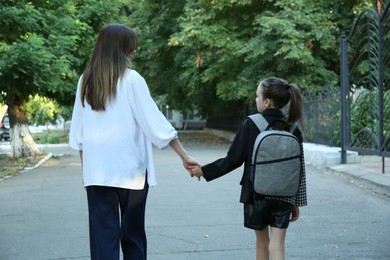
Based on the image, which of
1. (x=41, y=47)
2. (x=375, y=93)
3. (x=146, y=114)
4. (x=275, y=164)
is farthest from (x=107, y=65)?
(x=41, y=47)

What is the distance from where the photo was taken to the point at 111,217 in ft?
12.4

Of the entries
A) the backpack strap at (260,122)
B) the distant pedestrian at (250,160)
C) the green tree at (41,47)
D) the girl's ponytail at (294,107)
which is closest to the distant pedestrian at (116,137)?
the distant pedestrian at (250,160)

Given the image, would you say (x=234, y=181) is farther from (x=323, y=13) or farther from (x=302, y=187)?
(x=323, y=13)

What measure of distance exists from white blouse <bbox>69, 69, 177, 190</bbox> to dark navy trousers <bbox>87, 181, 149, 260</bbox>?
9cm

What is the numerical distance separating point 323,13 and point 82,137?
64.9 feet

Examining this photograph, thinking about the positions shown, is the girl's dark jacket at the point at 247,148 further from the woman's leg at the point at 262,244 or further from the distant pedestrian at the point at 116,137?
the distant pedestrian at the point at 116,137

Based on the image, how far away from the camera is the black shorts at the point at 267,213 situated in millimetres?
3988

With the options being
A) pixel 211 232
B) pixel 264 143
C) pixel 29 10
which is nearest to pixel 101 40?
pixel 264 143

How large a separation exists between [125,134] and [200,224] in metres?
3.72

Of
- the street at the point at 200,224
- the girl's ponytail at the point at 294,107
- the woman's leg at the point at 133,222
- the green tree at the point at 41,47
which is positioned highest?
the green tree at the point at 41,47

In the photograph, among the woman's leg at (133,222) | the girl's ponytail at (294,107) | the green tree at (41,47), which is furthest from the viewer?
the green tree at (41,47)

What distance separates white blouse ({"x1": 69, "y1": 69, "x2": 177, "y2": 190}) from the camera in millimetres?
3676

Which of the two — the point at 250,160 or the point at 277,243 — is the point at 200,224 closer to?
the point at 277,243

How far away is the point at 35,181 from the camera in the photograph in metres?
12.9
